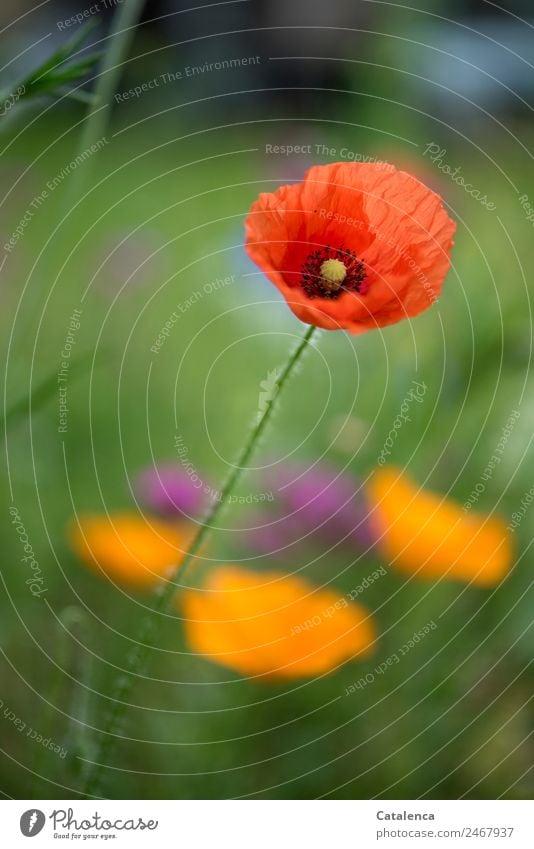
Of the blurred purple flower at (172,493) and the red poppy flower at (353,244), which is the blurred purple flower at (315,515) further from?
the red poppy flower at (353,244)

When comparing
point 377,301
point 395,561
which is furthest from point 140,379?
point 377,301

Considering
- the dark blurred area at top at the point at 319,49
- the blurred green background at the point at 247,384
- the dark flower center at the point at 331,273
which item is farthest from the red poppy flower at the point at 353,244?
the dark blurred area at top at the point at 319,49

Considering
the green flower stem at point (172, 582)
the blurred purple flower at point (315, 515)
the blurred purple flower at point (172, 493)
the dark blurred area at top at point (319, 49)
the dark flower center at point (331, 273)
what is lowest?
the green flower stem at point (172, 582)

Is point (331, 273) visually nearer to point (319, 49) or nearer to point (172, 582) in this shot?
point (172, 582)

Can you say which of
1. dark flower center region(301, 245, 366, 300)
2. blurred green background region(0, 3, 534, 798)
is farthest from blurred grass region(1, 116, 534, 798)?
dark flower center region(301, 245, 366, 300)

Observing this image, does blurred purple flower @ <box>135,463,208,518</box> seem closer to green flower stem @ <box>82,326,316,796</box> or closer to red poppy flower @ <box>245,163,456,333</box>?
green flower stem @ <box>82,326,316,796</box>

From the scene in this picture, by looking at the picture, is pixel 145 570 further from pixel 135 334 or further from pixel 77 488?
pixel 135 334

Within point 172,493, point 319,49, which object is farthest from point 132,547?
point 319,49
